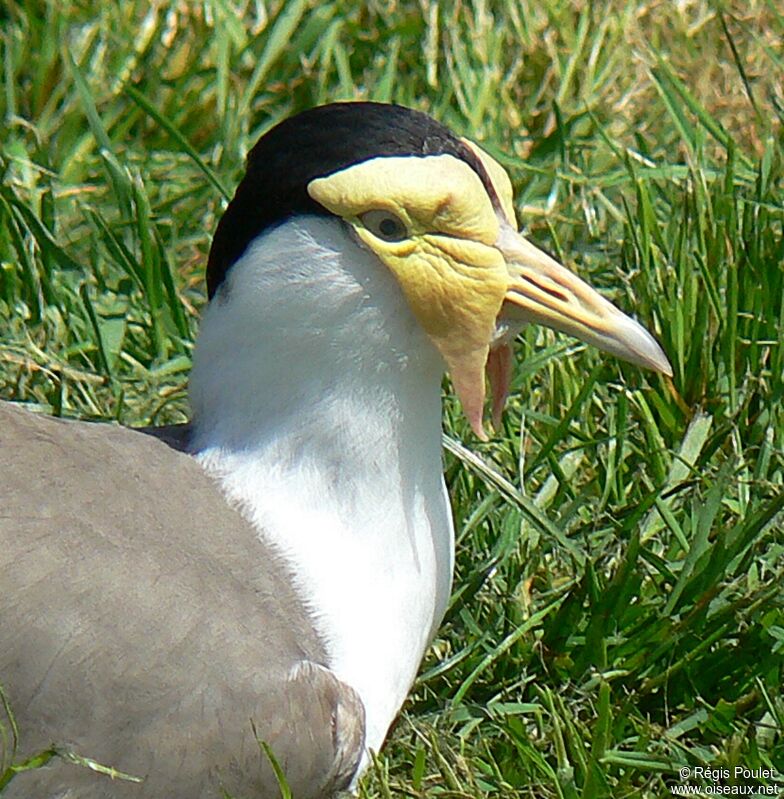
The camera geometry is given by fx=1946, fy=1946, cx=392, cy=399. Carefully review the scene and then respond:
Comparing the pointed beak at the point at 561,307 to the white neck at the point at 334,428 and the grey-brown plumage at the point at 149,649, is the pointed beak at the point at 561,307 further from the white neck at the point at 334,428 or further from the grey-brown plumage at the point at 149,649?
the grey-brown plumage at the point at 149,649

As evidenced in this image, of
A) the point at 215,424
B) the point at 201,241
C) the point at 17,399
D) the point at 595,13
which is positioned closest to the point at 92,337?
the point at 17,399

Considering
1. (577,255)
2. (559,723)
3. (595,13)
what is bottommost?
(559,723)

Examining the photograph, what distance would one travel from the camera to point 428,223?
129 inches

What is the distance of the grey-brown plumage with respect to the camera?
313cm

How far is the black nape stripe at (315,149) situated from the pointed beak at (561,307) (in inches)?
8.8

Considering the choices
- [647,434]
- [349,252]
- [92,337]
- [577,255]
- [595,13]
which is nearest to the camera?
[349,252]

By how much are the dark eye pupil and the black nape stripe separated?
0.35ft

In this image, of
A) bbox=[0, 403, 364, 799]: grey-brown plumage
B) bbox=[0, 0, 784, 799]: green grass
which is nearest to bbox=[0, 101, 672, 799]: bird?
bbox=[0, 403, 364, 799]: grey-brown plumage

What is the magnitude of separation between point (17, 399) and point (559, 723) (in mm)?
Result: 1480

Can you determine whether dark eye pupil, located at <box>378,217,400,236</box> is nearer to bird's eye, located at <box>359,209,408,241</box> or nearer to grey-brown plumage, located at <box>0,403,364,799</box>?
bird's eye, located at <box>359,209,408,241</box>

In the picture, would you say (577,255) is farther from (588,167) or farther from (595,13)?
(595,13)

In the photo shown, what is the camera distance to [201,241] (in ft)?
16.5

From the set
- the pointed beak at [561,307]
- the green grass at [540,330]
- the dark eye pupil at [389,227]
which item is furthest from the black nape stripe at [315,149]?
the green grass at [540,330]

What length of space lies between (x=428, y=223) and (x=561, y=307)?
0.28 m
